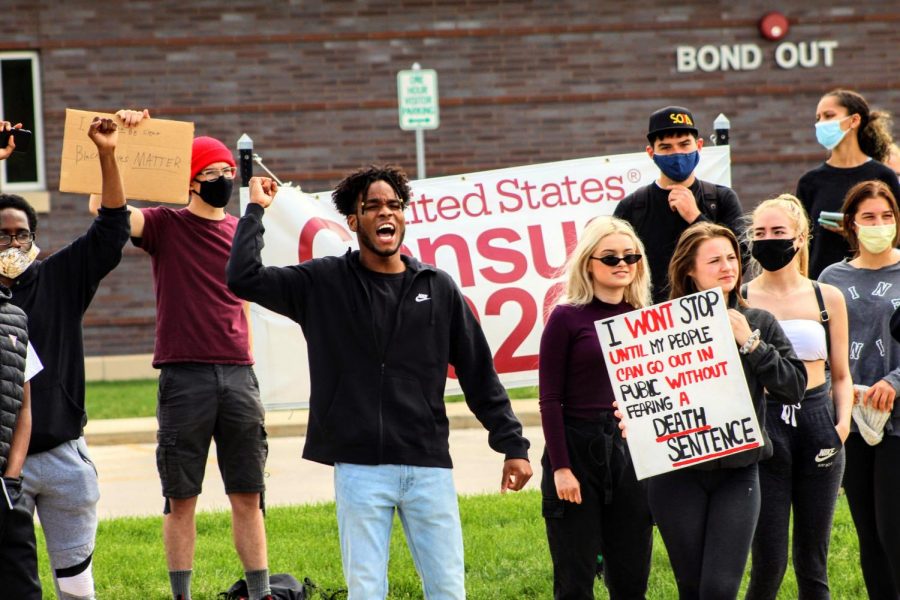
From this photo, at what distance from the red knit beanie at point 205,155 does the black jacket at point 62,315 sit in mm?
902

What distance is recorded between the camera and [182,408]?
6305mm

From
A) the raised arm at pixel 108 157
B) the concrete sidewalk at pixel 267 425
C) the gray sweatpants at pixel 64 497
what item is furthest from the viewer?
the concrete sidewalk at pixel 267 425

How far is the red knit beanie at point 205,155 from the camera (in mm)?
6410

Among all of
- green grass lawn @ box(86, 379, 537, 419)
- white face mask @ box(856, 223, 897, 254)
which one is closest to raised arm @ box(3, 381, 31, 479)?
white face mask @ box(856, 223, 897, 254)

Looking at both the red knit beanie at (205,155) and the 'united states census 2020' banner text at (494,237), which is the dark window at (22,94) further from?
the red knit beanie at (205,155)

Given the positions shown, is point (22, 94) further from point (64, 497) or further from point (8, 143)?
point (64, 497)

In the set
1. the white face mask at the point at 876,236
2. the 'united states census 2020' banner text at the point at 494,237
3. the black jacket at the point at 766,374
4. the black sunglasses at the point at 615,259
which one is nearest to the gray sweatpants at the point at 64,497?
the black sunglasses at the point at 615,259

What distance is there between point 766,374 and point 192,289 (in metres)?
2.66

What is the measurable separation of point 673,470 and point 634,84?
1295 centimetres

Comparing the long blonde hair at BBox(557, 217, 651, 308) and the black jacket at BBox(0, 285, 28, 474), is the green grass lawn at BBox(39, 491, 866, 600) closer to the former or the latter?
the long blonde hair at BBox(557, 217, 651, 308)

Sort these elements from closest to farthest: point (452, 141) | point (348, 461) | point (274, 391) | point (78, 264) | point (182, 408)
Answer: point (348, 461)
point (78, 264)
point (182, 408)
point (274, 391)
point (452, 141)

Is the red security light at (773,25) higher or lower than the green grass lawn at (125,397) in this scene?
higher

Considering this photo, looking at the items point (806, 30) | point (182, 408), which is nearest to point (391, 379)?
point (182, 408)

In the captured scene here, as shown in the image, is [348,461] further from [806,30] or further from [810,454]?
[806,30]
